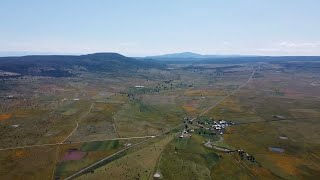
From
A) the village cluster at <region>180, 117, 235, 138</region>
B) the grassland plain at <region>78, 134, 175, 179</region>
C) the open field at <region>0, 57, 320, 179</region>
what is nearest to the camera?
the grassland plain at <region>78, 134, 175, 179</region>

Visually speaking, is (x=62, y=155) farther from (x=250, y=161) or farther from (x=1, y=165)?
(x=250, y=161)

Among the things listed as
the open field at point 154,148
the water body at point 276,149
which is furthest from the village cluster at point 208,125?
the water body at point 276,149

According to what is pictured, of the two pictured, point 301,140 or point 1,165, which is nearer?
point 1,165

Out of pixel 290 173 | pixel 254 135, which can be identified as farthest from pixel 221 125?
pixel 290 173

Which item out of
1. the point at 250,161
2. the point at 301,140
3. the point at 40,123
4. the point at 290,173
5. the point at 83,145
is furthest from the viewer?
the point at 40,123

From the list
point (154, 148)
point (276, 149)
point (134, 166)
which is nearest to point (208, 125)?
point (276, 149)

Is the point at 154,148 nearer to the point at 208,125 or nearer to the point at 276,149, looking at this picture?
the point at 208,125

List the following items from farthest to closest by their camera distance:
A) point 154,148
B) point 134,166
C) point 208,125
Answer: point 208,125, point 154,148, point 134,166

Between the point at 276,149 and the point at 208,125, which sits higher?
the point at 208,125

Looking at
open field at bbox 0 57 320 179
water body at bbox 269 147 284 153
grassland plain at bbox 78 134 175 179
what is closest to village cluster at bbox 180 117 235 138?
open field at bbox 0 57 320 179

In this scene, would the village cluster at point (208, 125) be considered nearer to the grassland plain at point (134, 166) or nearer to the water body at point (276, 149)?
the grassland plain at point (134, 166)

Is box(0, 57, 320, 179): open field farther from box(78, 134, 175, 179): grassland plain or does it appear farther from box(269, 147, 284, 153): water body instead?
box(269, 147, 284, 153): water body
